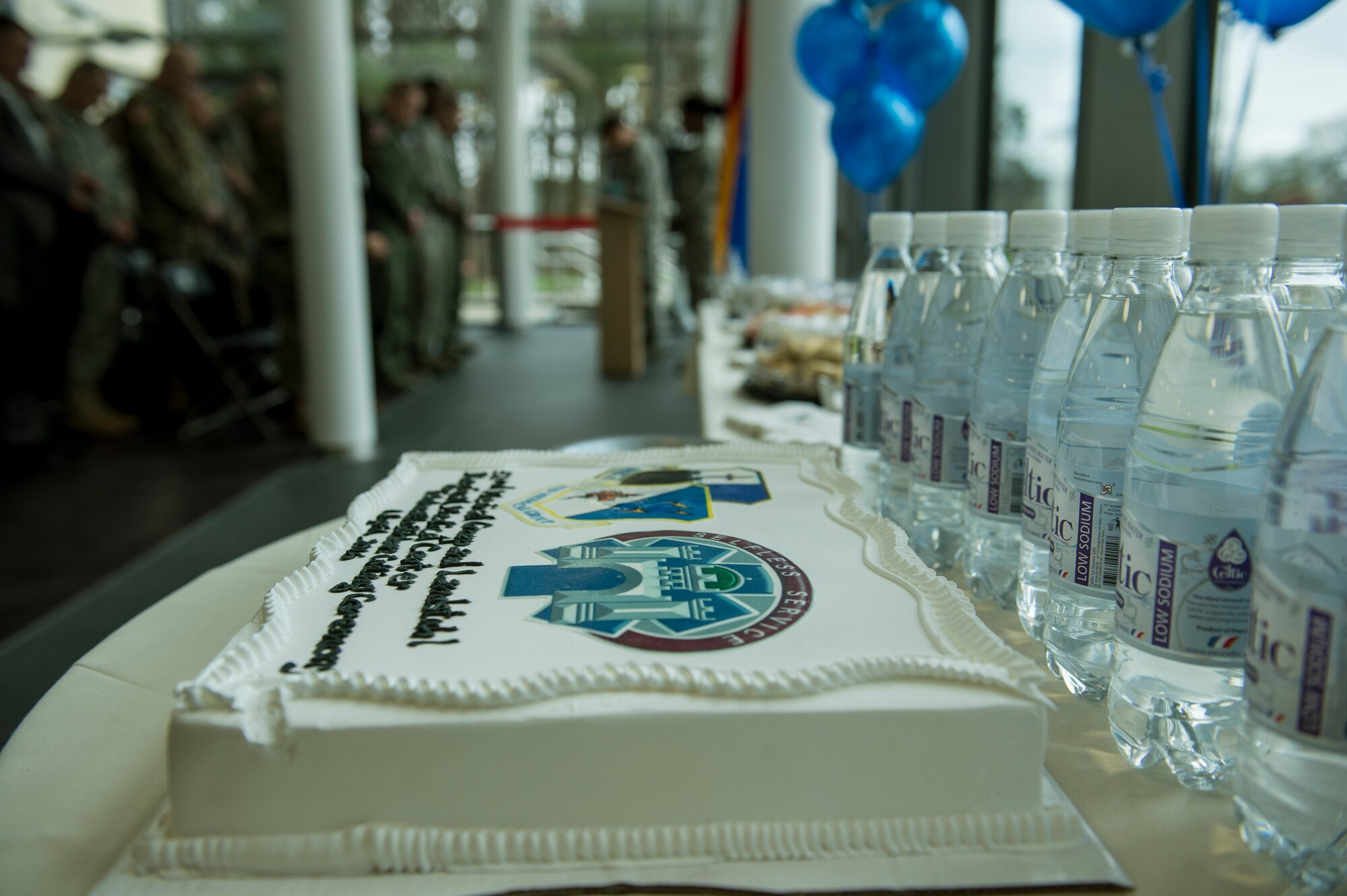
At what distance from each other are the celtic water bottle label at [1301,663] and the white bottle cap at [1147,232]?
0.68ft

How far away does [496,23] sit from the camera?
8945 millimetres

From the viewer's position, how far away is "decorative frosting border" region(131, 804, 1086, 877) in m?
0.48

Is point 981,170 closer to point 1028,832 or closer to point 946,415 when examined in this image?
point 946,415

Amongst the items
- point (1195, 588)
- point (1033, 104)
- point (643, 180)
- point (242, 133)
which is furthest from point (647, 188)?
point (1195, 588)

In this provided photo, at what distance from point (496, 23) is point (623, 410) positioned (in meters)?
5.22

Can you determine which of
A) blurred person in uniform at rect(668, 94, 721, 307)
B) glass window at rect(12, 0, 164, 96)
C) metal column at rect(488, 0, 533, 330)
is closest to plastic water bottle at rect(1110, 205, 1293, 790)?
blurred person in uniform at rect(668, 94, 721, 307)

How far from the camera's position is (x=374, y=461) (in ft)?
13.8

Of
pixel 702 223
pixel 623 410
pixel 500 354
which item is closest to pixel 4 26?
pixel 623 410

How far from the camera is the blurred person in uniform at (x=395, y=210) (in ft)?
20.1

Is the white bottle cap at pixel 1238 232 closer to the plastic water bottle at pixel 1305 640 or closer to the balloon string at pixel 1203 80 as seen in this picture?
the plastic water bottle at pixel 1305 640

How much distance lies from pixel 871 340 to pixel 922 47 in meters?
1.80

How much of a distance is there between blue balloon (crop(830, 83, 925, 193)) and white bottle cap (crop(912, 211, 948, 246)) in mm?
1924

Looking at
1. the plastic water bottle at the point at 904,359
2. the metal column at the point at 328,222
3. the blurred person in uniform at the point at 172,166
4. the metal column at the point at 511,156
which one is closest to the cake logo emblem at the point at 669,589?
the plastic water bottle at the point at 904,359

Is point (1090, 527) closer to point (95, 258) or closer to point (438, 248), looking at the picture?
point (95, 258)
